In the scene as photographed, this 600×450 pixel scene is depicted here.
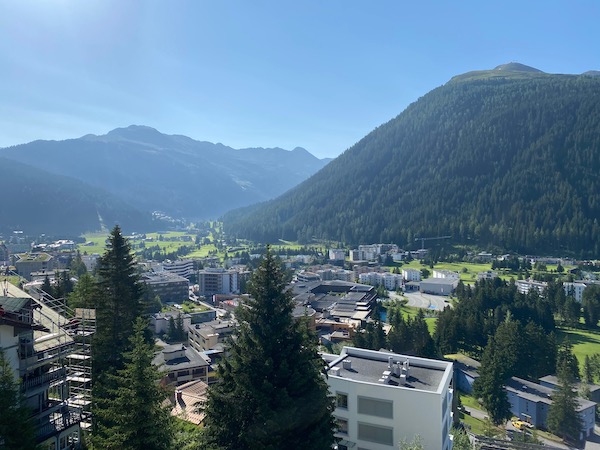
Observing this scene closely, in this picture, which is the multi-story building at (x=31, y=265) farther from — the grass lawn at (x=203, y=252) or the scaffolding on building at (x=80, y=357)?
the scaffolding on building at (x=80, y=357)

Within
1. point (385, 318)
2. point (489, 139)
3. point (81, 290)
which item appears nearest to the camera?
point (81, 290)

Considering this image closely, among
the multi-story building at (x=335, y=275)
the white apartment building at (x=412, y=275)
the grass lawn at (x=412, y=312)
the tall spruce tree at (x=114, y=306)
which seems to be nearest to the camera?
the tall spruce tree at (x=114, y=306)

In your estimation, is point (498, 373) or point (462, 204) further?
point (462, 204)

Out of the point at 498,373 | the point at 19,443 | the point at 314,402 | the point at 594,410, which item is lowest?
the point at 594,410

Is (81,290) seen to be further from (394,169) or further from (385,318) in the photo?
(394,169)

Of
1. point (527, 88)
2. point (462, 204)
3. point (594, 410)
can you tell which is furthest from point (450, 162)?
point (594, 410)

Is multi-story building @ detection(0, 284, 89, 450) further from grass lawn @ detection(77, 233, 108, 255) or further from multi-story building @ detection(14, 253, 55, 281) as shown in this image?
grass lawn @ detection(77, 233, 108, 255)

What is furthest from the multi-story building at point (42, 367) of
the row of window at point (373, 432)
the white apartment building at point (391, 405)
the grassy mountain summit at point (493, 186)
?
the grassy mountain summit at point (493, 186)

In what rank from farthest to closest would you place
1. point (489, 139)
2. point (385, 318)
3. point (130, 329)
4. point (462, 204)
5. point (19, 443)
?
point (489, 139), point (462, 204), point (385, 318), point (130, 329), point (19, 443)
